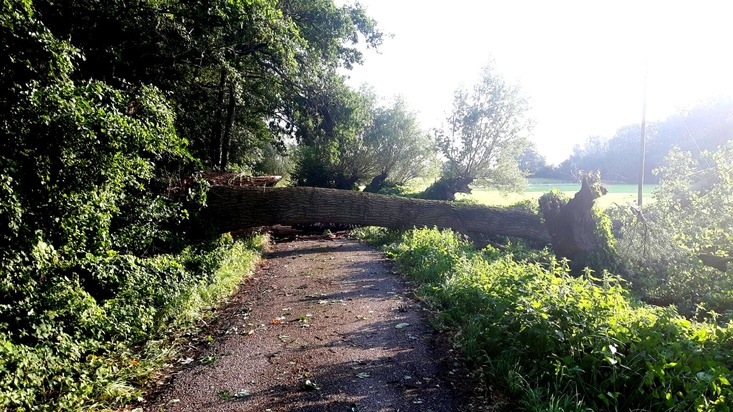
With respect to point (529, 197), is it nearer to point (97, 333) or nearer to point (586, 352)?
point (586, 352)

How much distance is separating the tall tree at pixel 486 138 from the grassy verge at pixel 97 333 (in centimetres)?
2087

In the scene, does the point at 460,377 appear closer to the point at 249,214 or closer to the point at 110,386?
the point at 110,386

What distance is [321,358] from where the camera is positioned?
4.50 meters

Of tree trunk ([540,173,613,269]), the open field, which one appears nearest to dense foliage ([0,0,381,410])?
tree trunk ([540,173,613,269])

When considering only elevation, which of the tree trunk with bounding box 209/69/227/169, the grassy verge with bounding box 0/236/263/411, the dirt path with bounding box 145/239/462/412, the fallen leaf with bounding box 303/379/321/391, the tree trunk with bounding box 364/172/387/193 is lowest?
the dirt path with bounding box 145/239/462/412

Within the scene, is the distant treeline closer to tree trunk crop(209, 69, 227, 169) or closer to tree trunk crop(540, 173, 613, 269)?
tree trunk crop(540, 173, 613, 269)

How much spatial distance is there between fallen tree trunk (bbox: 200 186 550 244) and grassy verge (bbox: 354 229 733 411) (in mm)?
7446

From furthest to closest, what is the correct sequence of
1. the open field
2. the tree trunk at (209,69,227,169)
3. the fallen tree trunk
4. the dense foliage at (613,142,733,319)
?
1. the open field
2. the tree trunk at (209,69,227,169)
3. the fallen tree trunk
4. the dense foliage at (613,142,733,319)

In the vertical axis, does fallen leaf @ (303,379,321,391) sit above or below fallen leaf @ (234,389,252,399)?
above

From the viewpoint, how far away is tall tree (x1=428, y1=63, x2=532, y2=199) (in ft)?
80.5

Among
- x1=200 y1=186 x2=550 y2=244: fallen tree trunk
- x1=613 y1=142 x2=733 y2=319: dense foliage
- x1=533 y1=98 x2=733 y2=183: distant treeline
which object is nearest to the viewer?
x1=613 y1=142 x2=733 y2=319: dense foliage

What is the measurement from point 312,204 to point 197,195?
4.22 m

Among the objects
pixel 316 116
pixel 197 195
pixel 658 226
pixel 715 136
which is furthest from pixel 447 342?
pixel 715 136

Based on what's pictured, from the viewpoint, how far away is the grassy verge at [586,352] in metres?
3.03
